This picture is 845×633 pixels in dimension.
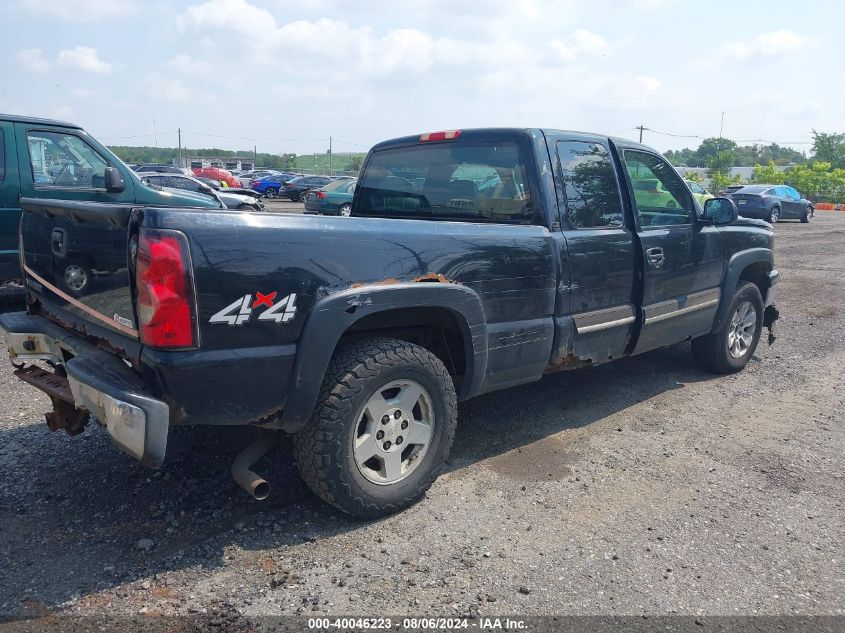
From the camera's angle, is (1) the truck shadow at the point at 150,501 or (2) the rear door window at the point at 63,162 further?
(2) the rear door window at the point at 63,162

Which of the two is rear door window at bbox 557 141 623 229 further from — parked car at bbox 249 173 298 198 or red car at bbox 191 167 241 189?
red car at bbox 191 167 241 189

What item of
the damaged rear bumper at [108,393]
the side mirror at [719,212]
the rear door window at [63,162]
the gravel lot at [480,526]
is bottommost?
the gravel lot at [480,526]

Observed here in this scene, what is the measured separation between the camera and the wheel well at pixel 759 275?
19.8ft

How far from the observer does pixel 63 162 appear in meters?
7.02

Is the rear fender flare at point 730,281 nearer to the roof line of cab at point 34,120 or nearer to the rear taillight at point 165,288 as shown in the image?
the rear taillight at point 165,288

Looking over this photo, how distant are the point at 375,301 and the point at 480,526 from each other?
1190 mm

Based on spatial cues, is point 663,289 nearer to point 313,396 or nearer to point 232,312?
point 313,396

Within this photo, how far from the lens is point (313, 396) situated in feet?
9.71

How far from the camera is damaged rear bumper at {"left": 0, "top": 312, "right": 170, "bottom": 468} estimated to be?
257cm

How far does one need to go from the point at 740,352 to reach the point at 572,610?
4103mm

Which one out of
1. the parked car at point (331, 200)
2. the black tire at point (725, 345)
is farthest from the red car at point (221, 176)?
the black tire at point (725, 345)

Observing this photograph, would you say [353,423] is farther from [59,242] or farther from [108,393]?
[59,242]

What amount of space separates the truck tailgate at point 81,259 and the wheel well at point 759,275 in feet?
16.9

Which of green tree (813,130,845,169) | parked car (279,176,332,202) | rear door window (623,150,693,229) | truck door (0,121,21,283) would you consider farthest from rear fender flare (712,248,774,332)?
green tree (813,130,845,169)
